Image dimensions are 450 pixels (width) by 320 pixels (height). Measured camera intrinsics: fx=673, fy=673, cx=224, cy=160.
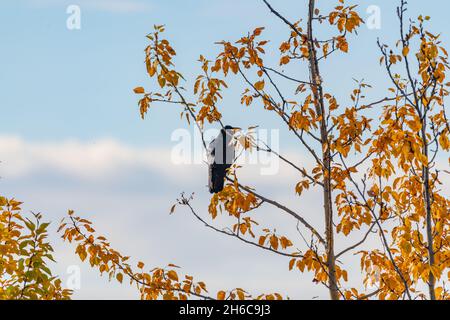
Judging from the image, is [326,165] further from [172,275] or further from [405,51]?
→ [172,275]

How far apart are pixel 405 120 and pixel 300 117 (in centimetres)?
131

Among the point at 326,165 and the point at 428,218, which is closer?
the point at 428,218

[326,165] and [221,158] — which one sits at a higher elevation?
[221,158]

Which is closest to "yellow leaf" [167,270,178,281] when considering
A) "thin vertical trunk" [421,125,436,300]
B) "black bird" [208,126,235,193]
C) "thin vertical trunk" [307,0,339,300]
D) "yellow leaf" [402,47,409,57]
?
"black bird" [208,126,235,193]

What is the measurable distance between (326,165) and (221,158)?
1.30 metres

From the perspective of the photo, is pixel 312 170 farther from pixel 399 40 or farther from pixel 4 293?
pixel 4 293

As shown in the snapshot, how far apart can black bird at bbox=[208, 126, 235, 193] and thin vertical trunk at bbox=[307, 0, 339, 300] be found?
111 cm

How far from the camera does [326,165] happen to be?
→ 25.2ft

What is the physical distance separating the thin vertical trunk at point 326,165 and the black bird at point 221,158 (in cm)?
111

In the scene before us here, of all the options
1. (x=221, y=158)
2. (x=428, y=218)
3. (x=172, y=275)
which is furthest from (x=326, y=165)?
(x=172, y=275)

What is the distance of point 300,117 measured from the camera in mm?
7719
